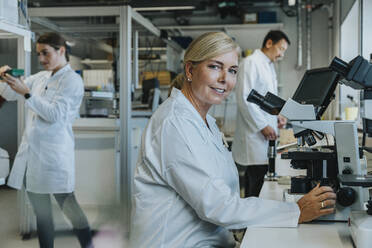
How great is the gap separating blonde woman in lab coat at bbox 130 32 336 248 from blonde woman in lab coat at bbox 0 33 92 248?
1.50 metres

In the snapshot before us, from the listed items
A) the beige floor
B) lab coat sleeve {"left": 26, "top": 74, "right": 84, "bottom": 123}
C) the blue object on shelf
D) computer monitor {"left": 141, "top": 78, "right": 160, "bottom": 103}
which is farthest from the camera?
the blue object on shelf

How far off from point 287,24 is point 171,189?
6123 mm

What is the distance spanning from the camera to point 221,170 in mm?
1295

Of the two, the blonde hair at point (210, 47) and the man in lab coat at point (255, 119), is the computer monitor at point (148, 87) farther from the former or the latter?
the blonde hair at point (210, 47)

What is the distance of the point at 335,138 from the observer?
1.28 metres

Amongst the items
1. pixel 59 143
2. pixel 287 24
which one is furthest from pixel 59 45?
pixel 287 24

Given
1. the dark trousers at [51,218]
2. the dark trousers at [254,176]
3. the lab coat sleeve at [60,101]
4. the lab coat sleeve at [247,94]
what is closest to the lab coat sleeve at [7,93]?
the lab coat sleeve at [60,101]

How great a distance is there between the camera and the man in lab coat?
3.09 meters

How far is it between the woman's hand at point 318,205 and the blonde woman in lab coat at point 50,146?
1.76 m

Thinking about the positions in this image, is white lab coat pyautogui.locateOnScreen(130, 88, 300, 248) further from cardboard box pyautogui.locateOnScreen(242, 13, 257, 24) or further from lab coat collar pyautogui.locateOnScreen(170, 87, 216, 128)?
cardboard box pyautogui.locateOnScreen(242, 13, 257, 24)

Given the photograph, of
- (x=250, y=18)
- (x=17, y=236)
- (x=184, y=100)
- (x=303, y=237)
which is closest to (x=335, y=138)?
(x=303, y=237)

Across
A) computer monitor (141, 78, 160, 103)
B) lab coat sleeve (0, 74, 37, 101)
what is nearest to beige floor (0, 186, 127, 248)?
lab coat sleeve (0, 74, 37, 101)

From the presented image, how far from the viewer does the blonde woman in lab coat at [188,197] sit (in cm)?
116

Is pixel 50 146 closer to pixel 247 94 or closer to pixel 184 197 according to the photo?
pixel 247 94
